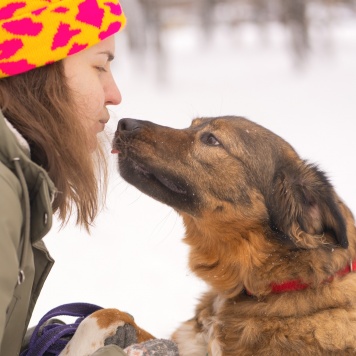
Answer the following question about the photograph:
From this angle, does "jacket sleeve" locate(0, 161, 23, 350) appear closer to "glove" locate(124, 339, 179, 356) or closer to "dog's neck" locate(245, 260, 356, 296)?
"glove" locate(124, 339, 179, 356)

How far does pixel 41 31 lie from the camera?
2.42 m

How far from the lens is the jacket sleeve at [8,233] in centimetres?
199

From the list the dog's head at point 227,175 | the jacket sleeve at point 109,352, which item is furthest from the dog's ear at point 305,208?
the jacket sleeve at point 109,352

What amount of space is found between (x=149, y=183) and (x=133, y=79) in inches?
428

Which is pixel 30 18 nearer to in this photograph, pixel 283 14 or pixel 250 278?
pixel 250 278

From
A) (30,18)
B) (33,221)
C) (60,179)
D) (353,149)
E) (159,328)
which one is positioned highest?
(353,149)

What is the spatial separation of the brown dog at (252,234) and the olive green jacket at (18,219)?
726 mm

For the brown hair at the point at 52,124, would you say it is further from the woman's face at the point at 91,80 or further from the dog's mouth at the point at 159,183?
the dog's mouth at the point at 159,183

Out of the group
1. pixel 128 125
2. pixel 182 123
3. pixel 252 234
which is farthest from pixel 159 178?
pixel 182 123

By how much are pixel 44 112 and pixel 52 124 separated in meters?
0.05

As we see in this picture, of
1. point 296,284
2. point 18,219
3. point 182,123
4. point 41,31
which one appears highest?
point 182,123

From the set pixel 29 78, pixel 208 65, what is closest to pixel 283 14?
pixel 208 65

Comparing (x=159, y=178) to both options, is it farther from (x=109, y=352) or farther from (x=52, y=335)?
(x=109, y=352)

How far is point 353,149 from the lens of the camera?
785 centimetres
